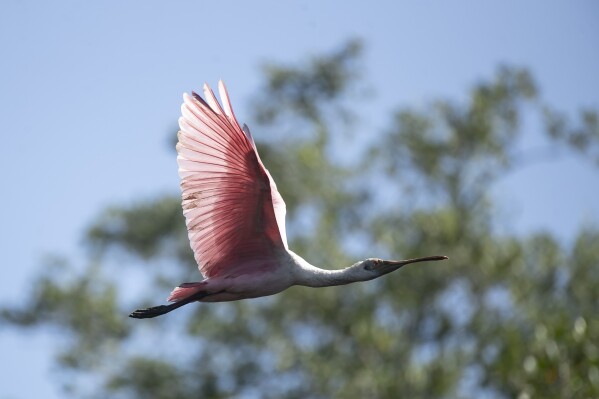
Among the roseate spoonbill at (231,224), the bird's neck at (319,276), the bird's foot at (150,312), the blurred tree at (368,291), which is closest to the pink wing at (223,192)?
the roseate spoonbill at (231,224)

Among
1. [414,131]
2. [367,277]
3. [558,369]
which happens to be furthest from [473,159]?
[367,277]

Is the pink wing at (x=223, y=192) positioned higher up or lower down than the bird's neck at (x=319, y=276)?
higher up

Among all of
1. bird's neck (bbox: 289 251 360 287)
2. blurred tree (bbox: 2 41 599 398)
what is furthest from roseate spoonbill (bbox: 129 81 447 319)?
blurred tree (bbox: 2 41 599 398)

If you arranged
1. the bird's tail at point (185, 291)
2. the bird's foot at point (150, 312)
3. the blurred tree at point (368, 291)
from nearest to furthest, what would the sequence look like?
the bird's tail at point (185, 291) → the bird's foot at point (150, 312) → the blurred tree at point (368, 291)

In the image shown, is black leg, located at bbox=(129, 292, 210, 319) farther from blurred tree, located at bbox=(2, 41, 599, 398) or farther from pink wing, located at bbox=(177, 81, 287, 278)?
blurred tree, located at bbox=(2, 41, 599, 398)

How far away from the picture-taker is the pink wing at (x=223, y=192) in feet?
20.6

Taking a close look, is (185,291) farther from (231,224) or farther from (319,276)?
(319,276)

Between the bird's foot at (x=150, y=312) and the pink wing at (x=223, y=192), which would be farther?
the bird's foot at (x=150, y=312)

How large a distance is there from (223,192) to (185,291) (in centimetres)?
52

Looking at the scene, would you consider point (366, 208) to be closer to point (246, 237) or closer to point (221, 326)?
point (221, 326)

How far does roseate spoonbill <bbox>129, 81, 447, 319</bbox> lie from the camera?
20.7 feet

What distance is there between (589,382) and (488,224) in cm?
1196

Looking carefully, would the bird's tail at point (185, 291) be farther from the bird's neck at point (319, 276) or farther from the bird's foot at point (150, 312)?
the bird's neck at point (319, 276)

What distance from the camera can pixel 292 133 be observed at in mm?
22297
